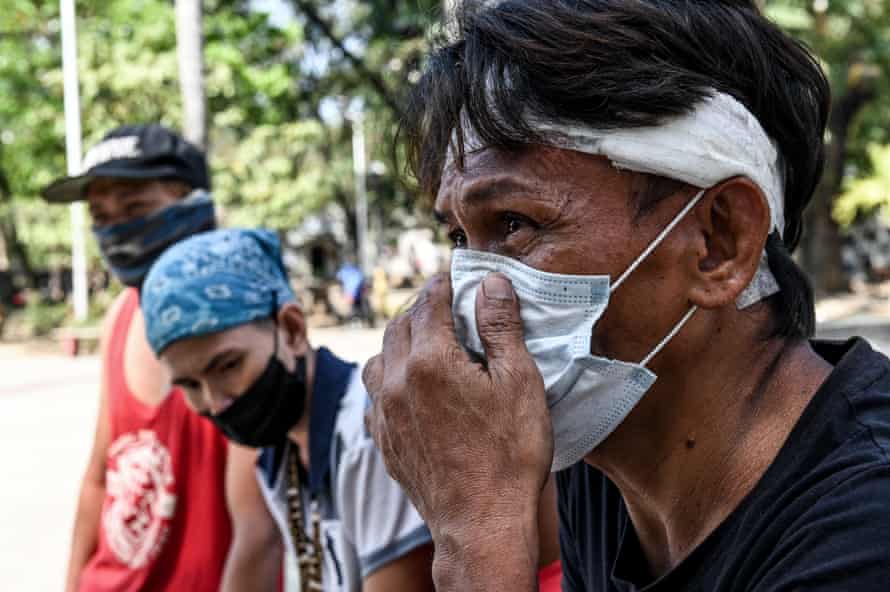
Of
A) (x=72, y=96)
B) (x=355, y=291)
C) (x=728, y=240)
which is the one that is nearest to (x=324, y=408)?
(x=728, y=240)

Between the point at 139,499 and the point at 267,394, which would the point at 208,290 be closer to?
the point at 267,394

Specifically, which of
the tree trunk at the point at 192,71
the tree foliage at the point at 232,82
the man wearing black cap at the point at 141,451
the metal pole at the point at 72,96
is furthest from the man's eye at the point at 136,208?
the metal pole at the point at 72,96

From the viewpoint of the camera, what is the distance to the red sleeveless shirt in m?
2.85

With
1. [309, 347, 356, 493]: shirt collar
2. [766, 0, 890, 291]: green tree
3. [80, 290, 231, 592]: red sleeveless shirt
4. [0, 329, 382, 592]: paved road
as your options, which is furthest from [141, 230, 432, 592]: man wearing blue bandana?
[766, 0, 890, 291]: green tree

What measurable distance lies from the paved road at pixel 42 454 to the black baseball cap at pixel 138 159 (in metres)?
3.54

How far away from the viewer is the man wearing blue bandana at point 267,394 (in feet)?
7.64

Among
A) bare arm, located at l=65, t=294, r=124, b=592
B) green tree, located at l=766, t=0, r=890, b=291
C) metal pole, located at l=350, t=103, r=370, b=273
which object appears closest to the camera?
bare arm, located at l=65, t=294, r=124, b=592

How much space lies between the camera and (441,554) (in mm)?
1451

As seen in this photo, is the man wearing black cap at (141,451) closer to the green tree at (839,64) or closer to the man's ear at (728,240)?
the man's ear at (728,240)

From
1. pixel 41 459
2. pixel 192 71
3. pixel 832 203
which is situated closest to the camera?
pixel 192 71

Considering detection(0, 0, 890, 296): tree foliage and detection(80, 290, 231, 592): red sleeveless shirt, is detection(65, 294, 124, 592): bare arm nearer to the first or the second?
detection(80, 290, 231, 592): red sleeveless shirt

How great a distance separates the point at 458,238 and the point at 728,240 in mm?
490

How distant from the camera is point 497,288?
5.15 feet

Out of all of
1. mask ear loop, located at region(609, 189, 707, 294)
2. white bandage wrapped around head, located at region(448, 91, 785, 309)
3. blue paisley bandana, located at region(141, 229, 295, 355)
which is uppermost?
white bandage wrapped around head, located at region(448, 91, 785, 309)
